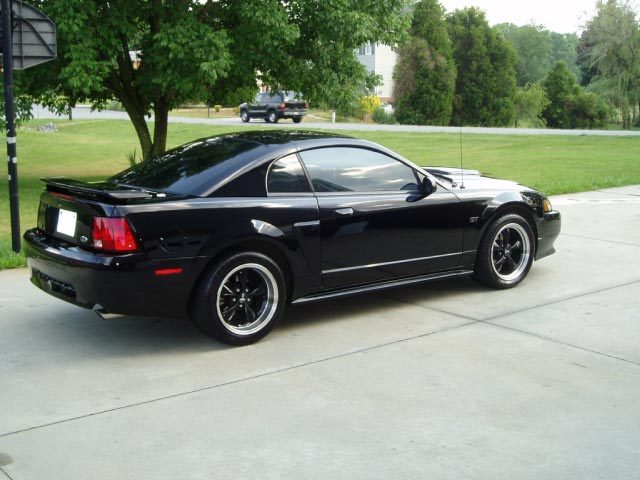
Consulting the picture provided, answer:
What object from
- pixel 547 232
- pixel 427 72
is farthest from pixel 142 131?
pixel 427 72

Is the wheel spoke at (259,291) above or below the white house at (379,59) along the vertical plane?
below

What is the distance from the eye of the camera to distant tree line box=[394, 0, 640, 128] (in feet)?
148

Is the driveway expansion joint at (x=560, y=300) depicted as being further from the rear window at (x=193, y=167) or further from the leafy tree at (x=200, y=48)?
the leafy tree at (x=200, y=48)

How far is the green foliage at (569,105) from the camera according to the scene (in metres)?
45.4

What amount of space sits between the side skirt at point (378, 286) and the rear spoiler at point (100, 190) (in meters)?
1.31

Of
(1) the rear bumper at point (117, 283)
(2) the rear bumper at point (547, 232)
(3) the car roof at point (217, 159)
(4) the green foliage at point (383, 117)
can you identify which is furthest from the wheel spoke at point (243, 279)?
(4) the green foliage at point (383, 117)

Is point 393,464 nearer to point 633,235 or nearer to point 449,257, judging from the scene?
point 449,257

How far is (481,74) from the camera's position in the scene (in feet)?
154

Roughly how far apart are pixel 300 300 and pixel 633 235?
17.8 feet

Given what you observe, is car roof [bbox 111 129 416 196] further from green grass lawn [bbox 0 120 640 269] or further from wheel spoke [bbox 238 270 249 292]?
green grass lawn [bbox 0 120 640 269]

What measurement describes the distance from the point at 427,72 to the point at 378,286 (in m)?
40.5

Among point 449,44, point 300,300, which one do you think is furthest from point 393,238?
point 449,44

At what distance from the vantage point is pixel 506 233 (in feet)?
23.8

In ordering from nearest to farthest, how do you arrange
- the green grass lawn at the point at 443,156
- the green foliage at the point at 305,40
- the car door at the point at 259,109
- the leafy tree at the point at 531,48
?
the green foliage at the point at 305,40 < the green grass lawn at the point at 443,156 < the car door at the point at 259,109 < the leafy tree at the point at 531,48
